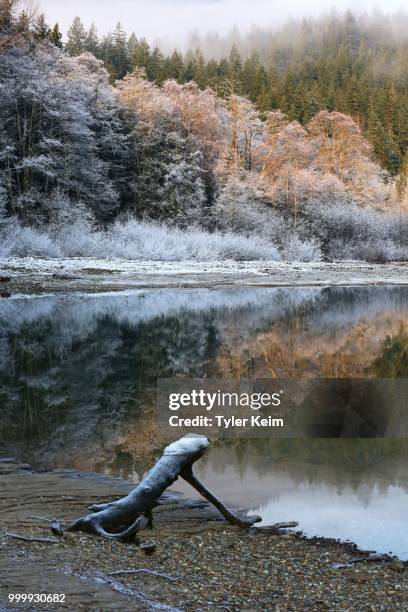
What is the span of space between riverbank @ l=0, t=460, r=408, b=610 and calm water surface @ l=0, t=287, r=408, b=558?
486 millimetres

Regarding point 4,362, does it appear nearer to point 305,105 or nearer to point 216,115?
point 216,115

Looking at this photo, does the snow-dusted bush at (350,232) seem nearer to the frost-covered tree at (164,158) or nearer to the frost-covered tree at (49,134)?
the frost-covered tree at (164,158)

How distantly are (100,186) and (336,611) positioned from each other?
38.5 m

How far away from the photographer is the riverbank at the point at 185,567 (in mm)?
3621

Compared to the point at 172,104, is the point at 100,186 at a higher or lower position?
lower

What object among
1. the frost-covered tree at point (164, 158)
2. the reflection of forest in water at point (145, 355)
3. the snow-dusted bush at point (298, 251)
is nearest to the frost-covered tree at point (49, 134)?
the frost-covered tree at point (164, 158)

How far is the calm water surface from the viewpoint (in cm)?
587

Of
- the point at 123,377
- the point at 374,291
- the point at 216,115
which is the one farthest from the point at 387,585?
the point at 216,115

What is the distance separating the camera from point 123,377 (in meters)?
11.2

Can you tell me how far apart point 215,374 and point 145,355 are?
2350 mm

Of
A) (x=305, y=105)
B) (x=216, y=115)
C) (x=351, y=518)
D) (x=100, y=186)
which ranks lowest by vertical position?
(x=351, y=518)

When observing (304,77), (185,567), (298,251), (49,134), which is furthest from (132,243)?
(304,77)

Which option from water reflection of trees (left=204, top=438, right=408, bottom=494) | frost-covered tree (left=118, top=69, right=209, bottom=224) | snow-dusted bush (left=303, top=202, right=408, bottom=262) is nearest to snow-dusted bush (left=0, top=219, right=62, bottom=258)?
frost-covered tree (left=118, top=69, right=209, bottom=224)

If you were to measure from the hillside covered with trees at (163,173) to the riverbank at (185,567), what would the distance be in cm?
2203
